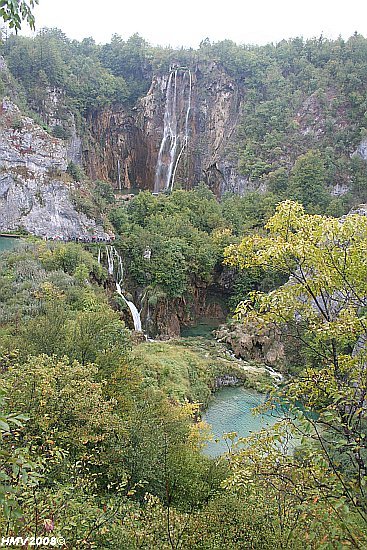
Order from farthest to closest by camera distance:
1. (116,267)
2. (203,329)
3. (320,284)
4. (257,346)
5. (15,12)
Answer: (203,329), (116,267), (257,346), (320,284), (15,12)

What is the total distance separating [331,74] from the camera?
3875cm

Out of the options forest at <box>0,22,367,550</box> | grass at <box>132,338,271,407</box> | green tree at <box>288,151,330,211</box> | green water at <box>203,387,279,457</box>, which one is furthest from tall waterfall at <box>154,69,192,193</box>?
green water at <box>203,387,279,457</box>

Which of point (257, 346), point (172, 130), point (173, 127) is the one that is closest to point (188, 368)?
point (257, 346)

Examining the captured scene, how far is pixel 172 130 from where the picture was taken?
4188 centimetres

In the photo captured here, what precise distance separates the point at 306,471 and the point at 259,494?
3.46 m

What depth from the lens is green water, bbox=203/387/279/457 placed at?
1556cm

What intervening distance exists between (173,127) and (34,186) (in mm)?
17494

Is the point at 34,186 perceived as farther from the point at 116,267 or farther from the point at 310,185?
the point at 310,185

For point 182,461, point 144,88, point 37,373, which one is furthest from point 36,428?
point 144,88

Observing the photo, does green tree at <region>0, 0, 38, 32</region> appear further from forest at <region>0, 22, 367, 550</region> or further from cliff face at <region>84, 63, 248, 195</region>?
cliff face at <region>84, 63, 248, 195</region>

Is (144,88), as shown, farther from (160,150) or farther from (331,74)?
(331,74)

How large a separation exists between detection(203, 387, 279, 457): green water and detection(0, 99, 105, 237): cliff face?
13162 mm

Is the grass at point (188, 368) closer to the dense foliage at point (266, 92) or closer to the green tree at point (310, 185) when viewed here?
the green tree at point (310, 185)

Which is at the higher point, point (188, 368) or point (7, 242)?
point (7, 242)
